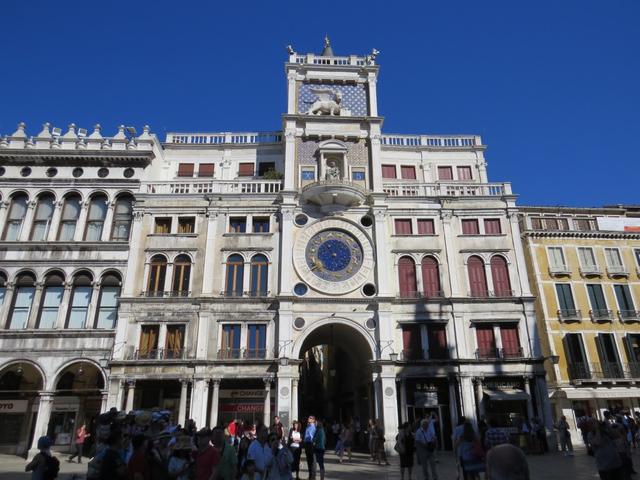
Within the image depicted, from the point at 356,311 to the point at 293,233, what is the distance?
6.23 metres

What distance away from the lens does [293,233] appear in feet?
96.6

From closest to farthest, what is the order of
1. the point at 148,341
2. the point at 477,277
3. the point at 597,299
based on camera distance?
1. the point at 148,341
2. the point at 477,277
3. the point at 597,299

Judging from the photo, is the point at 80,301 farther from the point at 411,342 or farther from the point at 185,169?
the point at 411,342

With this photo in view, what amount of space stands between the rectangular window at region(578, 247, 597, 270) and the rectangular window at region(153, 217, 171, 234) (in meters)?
29.4

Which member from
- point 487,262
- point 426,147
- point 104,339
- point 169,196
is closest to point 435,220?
point 487,262

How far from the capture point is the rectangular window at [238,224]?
3000 centimetres

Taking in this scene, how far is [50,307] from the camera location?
27.9 meters

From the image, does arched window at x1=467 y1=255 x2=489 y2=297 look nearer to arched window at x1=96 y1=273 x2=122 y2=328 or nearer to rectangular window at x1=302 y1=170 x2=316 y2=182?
rectangular window at x1=302 y1=170 x2=316 y2=182

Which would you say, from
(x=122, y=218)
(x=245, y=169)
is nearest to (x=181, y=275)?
(x=122, y=218)

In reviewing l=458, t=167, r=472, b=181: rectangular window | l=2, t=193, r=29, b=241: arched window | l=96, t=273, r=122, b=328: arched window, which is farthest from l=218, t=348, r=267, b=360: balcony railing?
l=458, t=167, r=472, b=181: rectangular window

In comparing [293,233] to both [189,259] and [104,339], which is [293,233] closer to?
[189,259]

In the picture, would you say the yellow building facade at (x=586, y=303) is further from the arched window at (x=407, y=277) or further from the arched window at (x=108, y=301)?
the arched window at (x=108, y=301)

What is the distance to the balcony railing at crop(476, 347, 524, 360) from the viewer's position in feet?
88.8

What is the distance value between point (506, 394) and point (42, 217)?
30344 millimetres
